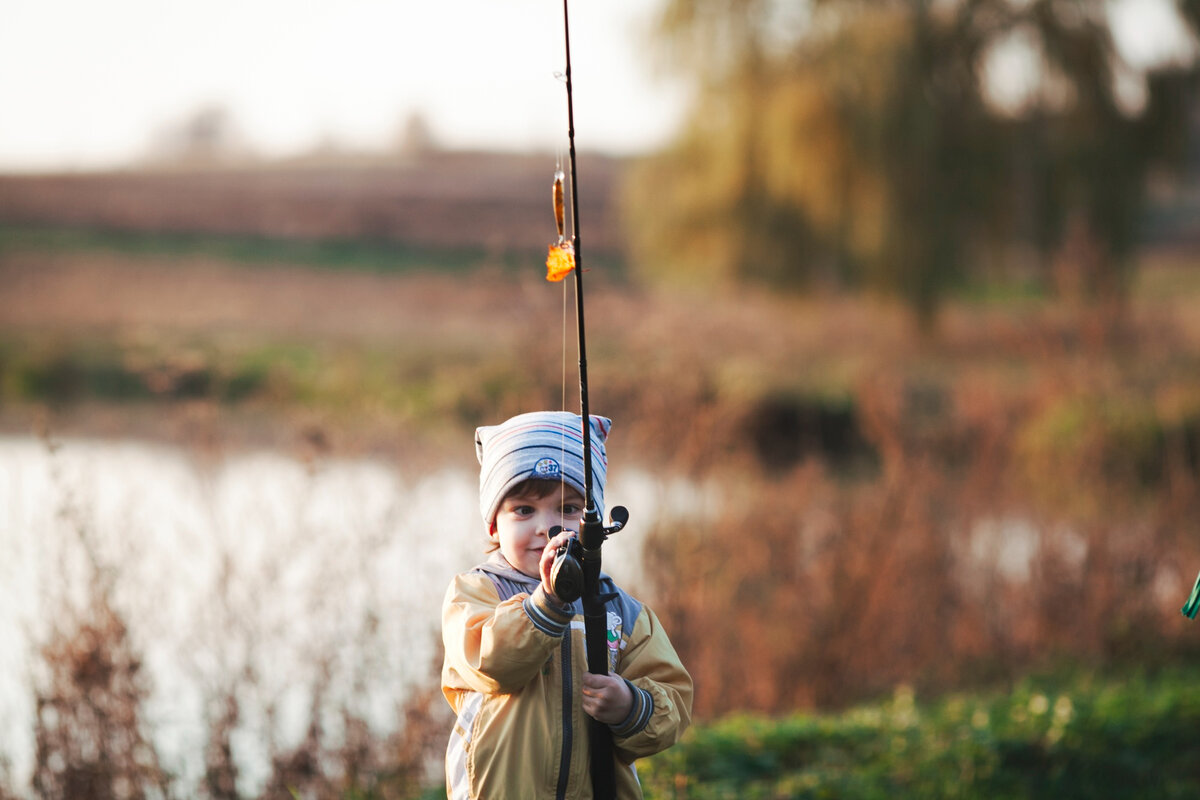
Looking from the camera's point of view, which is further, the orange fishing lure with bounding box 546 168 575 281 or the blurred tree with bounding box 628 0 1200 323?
the blurred tree with bounding box 628 0 1200 323

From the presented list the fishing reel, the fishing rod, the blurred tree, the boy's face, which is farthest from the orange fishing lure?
the blurred tree

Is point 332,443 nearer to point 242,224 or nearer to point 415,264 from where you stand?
point 415,264

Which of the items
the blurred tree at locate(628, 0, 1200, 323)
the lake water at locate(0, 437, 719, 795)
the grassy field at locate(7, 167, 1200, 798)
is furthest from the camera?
the blurred tree at locate(628, 0, 1200, 323)

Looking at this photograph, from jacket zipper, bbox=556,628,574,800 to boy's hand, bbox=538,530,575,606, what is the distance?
0.19 m

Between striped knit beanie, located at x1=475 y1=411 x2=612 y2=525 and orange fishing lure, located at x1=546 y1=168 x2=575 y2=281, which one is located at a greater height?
orange fishing lure, located at x1=546 y1=168 x2=575 y2=281

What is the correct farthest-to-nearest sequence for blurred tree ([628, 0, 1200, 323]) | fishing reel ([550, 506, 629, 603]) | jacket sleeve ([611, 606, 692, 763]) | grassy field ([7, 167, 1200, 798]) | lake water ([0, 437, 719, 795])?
blurred tree ([628, 0, 1200, 323])
grassy field ([7, 167, 1200, 798])
lake water ([0, 437, 719, 795])
jacket sleeve ([611, 606, 692, 763])
fishing reel ([550, 506, 629, 603])

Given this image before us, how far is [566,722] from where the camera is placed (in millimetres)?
2318

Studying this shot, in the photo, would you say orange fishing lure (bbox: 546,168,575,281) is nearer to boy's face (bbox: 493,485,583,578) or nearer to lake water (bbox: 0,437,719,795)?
boy's face (bbox: 493,485,583,578)

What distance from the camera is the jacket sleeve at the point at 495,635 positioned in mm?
2145

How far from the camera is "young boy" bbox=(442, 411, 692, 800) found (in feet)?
7.17

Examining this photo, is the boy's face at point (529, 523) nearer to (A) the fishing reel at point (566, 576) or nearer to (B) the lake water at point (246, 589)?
(A) the fishing reel at point (566, 576)

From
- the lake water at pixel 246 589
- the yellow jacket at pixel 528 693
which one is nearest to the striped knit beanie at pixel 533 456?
the yellow jacket at pixel 528 693

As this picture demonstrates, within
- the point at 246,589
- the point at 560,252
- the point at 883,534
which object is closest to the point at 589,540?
the point at 560,252

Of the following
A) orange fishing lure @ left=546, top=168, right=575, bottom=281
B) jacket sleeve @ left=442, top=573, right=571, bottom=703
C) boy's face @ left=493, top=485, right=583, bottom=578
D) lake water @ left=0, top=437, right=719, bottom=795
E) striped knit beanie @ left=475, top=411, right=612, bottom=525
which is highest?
orange fishing lure @ left=546, top=168, right=575, bottom=281
